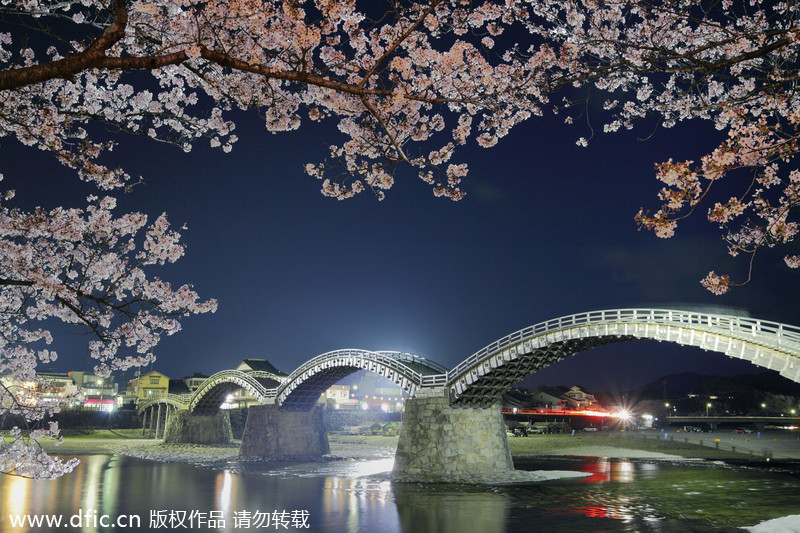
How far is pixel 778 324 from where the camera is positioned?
21516mm

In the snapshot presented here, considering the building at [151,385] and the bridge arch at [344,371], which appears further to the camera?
the building at [151,385]

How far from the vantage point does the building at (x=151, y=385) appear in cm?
9831

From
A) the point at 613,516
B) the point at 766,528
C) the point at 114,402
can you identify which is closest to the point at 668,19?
the point at 766,528

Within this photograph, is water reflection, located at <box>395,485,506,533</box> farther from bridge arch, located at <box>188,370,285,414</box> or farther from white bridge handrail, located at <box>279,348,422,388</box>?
bridge arch, located at <box>188,370,285,414</box>

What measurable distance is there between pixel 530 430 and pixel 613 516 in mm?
62980

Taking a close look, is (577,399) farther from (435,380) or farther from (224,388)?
(435,380)

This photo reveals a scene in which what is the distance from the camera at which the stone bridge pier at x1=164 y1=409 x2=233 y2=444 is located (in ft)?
220

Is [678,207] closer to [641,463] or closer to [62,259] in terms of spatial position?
[62,259]

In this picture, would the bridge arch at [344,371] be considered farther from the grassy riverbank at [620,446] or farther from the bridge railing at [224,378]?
the grassy riverbank at [620,446]

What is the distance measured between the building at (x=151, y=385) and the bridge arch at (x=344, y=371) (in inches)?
2211

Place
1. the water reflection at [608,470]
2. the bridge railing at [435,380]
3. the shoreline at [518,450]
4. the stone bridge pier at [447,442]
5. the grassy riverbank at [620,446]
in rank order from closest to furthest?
the stone bridge pier at [447,442] → the water reflection at [608,470] → the bridge railing at [435,380] → the shoreline at [518,450] → the grassy riverbank at [620,446]

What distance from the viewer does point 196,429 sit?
2653 inches

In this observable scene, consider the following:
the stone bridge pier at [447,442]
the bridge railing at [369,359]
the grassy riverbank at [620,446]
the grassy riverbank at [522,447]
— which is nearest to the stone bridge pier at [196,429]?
the grassy riverbank at [522,447]

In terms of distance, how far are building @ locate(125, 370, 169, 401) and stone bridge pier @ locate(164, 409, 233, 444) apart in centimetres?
3240
